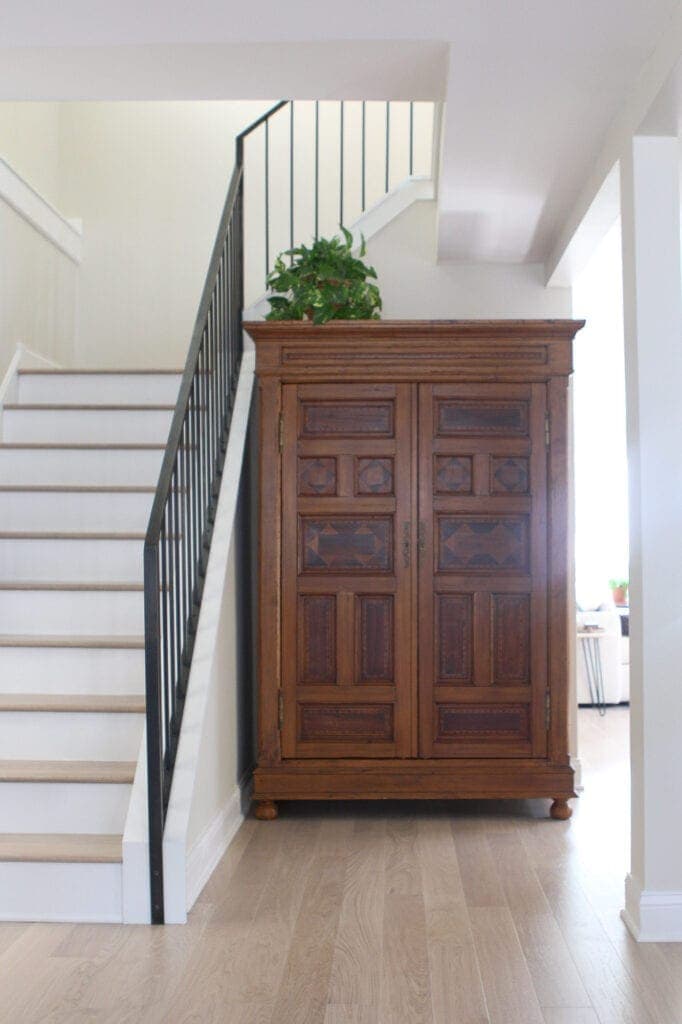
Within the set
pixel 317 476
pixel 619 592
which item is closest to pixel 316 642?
pixel 317 476

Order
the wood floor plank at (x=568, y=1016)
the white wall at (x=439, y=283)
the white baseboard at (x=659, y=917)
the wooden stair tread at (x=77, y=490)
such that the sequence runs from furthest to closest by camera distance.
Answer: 1. the white wall at (x=439, y=283)
2. the wooden stair tread at (x=77, y=490)
3. the white baseboard at (x=659, y=917)
4. the wood floor plank at (x=568, y=1016)

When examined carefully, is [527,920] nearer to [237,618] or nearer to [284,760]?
[284,760]

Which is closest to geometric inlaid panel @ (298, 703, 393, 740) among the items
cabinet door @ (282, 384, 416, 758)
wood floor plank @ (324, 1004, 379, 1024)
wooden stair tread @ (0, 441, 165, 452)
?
cabinet door @ (282, 384, 416, 758)

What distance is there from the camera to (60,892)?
10.1ft

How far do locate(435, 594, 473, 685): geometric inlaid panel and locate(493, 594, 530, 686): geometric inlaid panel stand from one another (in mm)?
103

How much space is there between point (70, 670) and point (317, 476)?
4.01ft

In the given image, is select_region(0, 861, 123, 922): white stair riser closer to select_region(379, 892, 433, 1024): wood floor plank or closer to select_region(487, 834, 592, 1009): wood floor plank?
select_region(379, 892, 433, 1024): wood floor plank

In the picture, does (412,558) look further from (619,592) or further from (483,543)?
(619,592)

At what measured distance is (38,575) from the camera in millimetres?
4449

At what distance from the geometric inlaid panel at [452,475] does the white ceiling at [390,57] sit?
3.75 ft

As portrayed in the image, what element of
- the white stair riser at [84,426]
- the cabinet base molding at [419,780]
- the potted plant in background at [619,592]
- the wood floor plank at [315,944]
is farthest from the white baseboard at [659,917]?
the potted plant in background at [619,592]

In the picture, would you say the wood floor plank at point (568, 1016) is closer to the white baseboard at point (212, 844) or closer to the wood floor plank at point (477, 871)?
the wood floor plank at point (477, 871)

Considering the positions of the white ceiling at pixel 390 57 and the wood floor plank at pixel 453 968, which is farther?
the white ceiling at pixel 390 57

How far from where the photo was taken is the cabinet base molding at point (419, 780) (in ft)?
13.9
